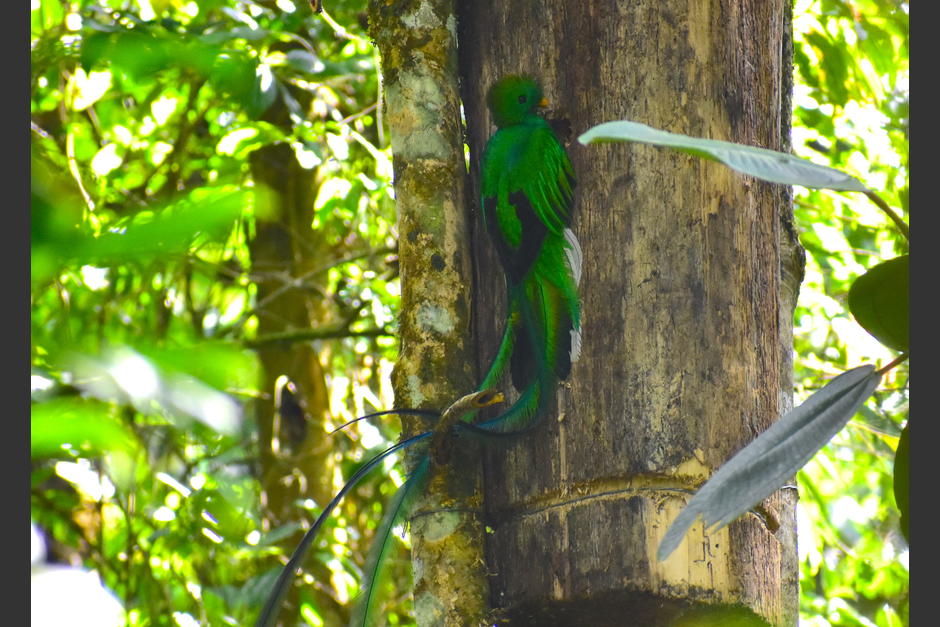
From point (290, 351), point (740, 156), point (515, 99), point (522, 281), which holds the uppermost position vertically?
point (515, 99)

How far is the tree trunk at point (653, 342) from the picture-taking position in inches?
62.3

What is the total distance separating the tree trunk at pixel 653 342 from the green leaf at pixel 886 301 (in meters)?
0.27

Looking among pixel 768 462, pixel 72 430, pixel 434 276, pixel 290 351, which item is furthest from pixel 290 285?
pixel 72 430

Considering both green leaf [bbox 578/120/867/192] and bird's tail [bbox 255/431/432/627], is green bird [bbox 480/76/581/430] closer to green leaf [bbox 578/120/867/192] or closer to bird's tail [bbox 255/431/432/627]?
bird's tail [bbox 255/431/432/627]

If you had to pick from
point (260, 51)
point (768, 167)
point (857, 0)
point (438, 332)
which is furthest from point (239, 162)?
point (768, 167)

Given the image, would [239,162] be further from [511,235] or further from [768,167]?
[768,167]

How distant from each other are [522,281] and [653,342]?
29 centimetres

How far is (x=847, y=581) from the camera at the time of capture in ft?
13.5

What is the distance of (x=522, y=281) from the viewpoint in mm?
1826

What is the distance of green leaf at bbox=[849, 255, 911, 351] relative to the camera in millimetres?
1368

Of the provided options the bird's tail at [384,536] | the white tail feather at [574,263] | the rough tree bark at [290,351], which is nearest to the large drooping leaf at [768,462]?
the white tail feather at [574,263]

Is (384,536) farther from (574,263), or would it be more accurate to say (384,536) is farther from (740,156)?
(740,156)

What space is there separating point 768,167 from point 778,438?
0.98 feet

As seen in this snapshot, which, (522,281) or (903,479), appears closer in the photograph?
(903,479)
